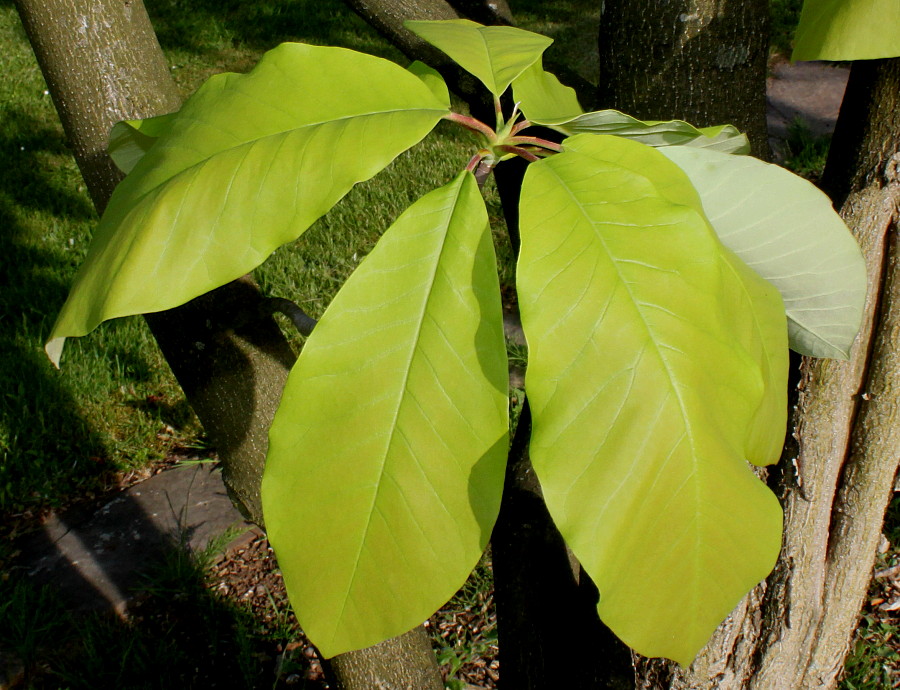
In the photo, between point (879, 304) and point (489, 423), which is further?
point (879, 304)

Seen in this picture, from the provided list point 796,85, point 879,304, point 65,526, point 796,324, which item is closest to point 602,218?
point 796,324

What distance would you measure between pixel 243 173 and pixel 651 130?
1.19ft

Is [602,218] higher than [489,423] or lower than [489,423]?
higher

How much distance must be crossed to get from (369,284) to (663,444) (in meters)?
0.24

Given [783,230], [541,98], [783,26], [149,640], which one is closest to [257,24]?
[783,26]

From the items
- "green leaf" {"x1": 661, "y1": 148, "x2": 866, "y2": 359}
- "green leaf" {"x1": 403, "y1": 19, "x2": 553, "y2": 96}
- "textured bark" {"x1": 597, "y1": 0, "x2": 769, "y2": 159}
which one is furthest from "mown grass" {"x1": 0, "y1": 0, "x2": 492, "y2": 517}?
"green leaf" {"x1": 661, "y1": 148, "x2": 866, "y2": 359}

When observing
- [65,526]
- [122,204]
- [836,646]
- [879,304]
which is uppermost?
[122,204]

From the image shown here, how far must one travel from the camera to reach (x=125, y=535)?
2.68 meters

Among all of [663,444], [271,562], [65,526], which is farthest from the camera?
[65,526]

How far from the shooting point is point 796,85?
5066 millimetres

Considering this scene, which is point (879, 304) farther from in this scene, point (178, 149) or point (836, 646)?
point (178, 149)

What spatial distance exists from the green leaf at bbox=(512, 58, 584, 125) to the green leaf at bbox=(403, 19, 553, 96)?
0.03m

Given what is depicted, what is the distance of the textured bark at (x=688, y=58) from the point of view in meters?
1.02

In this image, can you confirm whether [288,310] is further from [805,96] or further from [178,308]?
[805,96]
